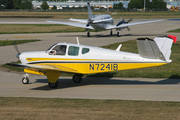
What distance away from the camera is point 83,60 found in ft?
42.4

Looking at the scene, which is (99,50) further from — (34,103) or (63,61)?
(34,103)

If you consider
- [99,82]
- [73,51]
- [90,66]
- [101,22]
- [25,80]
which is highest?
[101,22]

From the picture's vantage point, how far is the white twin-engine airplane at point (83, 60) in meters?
12.2

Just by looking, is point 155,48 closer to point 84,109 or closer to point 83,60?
point 83,60

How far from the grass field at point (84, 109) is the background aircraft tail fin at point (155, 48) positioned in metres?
2.42

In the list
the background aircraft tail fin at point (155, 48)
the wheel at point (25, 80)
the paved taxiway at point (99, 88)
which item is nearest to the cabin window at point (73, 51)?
the paved taxiway at point (99, 88)

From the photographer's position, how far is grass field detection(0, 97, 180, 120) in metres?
8.49

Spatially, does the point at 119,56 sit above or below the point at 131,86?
above

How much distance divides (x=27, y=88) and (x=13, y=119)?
5.10 m

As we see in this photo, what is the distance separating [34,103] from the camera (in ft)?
33.8

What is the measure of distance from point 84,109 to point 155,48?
4394 millimetres

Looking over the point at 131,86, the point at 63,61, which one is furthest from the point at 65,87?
the point at 131,86

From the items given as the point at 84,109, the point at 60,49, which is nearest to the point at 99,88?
the point at 60,49

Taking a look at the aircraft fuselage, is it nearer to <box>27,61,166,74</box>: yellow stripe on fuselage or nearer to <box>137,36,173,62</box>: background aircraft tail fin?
<box>27,61,166,74</box>: yellow stripe on fuselage
